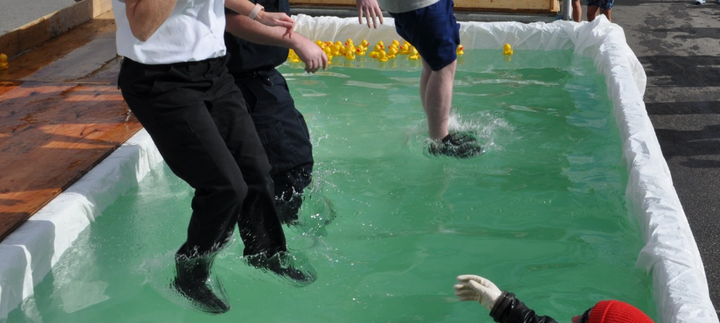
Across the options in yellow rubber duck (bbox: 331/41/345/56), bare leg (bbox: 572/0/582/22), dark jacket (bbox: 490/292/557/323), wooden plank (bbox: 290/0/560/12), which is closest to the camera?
dark jacket (bbox: 490/292/557/323)

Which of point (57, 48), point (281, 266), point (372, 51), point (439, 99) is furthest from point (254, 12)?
point (57, 48)

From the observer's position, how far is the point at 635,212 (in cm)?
337

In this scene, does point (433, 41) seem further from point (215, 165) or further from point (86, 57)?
point (86, 57)

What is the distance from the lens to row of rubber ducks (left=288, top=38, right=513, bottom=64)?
239 inches

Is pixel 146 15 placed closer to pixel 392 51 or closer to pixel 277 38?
pixel 277 38

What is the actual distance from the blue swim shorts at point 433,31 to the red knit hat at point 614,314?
2293 millimetres

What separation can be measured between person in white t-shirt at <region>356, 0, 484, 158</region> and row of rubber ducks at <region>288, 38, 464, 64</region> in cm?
167

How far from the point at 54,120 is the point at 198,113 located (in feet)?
6.86

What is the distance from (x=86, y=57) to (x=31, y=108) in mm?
1237

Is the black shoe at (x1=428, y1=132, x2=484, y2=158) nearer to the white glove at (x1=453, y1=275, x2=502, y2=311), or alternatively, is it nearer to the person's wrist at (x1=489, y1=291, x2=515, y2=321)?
the white glove at (x1=453, y1=275, x2=502, y2=311)

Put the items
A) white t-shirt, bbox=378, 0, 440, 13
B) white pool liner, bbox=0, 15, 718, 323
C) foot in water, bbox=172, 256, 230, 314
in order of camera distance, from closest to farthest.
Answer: white pool liner, bbox=0, 15, 718, 323 < foot in water, bbox=172, 256, 230, 314 < white t-shirt, bbox=378, 0, 440, 13

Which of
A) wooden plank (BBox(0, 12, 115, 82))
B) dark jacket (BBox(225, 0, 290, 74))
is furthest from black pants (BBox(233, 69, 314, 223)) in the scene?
wooden plank (BBox(0, 12, 115, 82))

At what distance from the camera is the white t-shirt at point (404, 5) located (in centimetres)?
404

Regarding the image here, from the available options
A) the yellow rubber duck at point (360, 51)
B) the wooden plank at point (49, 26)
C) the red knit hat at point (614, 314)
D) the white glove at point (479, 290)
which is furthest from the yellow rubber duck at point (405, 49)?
the red knit hat at point (614, 314)
